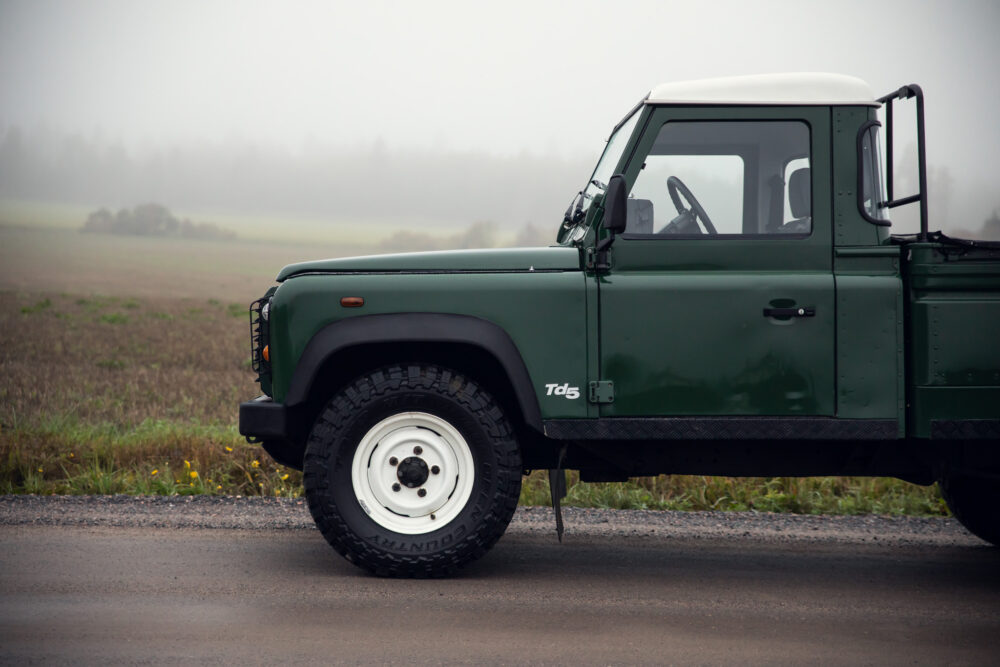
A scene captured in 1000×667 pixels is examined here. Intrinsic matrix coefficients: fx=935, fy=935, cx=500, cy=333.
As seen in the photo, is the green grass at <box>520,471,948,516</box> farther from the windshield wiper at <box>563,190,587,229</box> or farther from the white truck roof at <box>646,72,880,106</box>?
the white truck roof at <box>646,72,880,106</box>

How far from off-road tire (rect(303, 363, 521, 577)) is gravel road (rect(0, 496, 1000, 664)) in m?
0.16

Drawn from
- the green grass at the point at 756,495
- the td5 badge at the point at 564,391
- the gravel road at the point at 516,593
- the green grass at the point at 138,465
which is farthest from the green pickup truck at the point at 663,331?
the green grass at the point at 138,465

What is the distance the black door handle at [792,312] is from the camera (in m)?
4.60

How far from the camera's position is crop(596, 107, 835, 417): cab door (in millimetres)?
4609

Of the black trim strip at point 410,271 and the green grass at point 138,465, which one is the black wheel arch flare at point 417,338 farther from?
the green grass at point 138,465

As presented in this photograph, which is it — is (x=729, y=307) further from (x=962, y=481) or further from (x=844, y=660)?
(x=962, y=481)

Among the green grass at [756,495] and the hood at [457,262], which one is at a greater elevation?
the hood at [457,262]

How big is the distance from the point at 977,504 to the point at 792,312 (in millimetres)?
2192

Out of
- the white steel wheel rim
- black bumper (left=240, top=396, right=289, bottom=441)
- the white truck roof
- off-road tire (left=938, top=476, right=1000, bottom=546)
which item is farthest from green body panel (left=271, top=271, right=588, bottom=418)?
off-road tire (left=938, top=476, right=1000, bottom=546)

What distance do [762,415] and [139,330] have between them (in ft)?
70.9

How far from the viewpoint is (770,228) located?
15.6 feet

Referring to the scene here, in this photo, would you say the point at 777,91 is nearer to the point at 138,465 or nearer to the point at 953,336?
the point at 953,336

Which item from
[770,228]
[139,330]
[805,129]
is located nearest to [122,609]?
[770,228]

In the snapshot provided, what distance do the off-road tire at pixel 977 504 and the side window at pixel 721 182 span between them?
7.03ft
